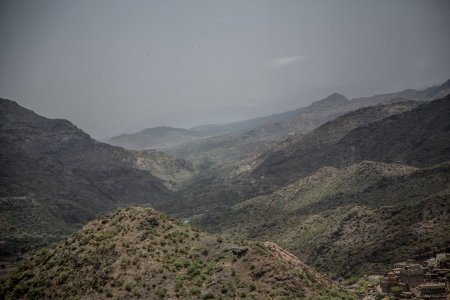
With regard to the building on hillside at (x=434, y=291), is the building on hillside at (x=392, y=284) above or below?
below

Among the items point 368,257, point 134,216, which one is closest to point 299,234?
point 368,257

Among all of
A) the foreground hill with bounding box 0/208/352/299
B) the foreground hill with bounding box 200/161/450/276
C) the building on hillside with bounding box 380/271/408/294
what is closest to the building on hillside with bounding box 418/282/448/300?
the building on hillside with bounding box 380/271/408/294

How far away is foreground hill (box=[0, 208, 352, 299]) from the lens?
44.6 meters

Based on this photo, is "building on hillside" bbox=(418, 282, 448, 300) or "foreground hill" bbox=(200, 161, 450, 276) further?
"foreground hill" bbox=(200, 161, 450, 276)

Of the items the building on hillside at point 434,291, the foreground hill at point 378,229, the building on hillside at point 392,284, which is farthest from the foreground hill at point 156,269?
the foreground hill at point 378,229

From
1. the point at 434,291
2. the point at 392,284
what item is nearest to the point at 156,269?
the point at 434,291

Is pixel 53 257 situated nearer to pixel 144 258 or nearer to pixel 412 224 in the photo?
pixel 144 258

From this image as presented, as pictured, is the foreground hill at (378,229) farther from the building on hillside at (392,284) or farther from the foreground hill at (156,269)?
the foreground hill at (156,269)

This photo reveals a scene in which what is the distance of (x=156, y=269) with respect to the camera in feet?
155

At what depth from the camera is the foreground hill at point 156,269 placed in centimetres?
4462

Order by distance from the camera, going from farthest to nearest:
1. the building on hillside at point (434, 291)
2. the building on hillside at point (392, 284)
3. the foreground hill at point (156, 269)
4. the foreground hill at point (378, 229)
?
1. the foreground hill at point (378, 229)
2. the building on hillside at point (392, 284)
3. the building on hillside at point (434, 291)
4. the foreground hill at point (156, 269)

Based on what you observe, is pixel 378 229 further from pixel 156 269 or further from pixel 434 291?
pixel 156 269

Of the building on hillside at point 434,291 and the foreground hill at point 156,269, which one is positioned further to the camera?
the building on hillside at point 434,291

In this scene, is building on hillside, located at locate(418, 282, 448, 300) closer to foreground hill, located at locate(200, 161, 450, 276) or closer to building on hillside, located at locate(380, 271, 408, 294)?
building on hillside, located at locate(380, 271, 408, 294)
